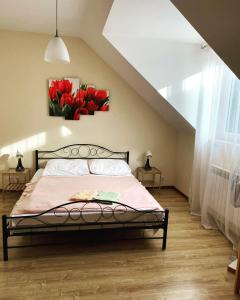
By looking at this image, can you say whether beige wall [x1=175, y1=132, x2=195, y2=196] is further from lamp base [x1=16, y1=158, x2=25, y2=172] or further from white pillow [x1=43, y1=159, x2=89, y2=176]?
lamp base [x1=16, y1=158, x2=25, y2=172]

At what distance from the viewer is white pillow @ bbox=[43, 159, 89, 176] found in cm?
393

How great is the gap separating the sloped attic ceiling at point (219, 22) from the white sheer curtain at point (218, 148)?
149 cm

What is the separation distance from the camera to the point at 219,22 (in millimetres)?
1345

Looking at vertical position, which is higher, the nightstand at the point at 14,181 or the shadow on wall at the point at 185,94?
the shadow on wall at the point at 185,94

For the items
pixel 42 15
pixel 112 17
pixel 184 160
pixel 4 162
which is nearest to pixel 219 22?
pixel 112 17

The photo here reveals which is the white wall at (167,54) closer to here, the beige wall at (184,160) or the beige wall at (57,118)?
the beige wall at (184,160)

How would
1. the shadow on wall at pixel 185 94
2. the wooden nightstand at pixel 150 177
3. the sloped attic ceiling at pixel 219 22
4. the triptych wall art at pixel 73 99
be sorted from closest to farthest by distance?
the sloped attic ceiling at pixel 219 22 < the shadow on wall at pixel 185 94 < the triptych wall art at pixel 73 99 < the wooden nightstand at pixel 150 177

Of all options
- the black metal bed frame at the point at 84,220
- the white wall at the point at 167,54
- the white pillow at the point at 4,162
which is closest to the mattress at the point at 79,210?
the black metal bed frame at the point at 84,220

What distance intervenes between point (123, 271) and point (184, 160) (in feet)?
8.83

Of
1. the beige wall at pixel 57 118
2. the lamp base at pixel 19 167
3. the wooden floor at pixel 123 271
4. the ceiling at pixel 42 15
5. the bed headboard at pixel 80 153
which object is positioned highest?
the ceiling at pixel 42 15

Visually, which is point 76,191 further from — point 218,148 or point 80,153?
point 218,148

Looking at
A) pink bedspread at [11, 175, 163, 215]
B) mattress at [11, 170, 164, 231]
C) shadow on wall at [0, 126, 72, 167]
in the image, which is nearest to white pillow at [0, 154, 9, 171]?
shadow on wall at [0, 126, 72, 167]

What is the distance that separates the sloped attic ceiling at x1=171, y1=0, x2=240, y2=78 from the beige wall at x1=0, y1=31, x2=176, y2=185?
9.95 ft

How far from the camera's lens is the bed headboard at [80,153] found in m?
4.42
